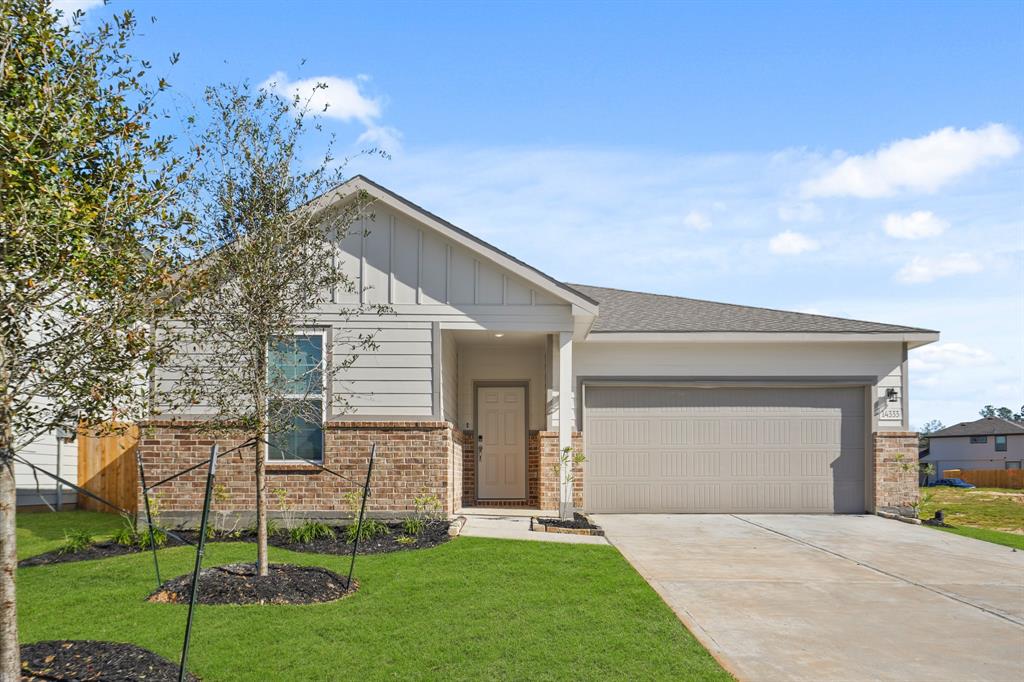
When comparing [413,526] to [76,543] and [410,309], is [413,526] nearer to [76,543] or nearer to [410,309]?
[410,309]

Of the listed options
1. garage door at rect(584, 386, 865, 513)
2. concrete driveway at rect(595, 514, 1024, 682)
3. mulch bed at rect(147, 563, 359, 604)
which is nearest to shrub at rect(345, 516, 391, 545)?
mulch bed at rect(147, 563, 359, 604)

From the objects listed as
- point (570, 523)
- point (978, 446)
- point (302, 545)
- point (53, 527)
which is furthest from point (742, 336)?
point (978, 446)

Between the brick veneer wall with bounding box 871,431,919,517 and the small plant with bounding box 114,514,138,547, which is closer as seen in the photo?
the small plant with bounding box 114,514,138,547

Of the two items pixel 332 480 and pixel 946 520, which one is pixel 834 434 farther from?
pixel 332 480

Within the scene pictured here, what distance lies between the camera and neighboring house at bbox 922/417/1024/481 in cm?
5416

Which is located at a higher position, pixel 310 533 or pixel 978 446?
pixel 310 533

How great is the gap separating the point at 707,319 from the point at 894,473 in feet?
14.7

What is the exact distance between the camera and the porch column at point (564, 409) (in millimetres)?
13375

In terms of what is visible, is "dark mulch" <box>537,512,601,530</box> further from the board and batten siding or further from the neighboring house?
the neighboring house

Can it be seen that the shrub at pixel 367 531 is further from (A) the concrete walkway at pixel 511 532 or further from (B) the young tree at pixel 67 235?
(B) the young tree at pixel 67 235

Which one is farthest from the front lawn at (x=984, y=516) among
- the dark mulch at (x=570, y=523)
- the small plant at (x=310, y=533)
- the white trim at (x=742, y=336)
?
the small plant at (x=310, y=533)

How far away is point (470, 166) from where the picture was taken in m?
13.7

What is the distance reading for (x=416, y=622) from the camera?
718 centimetres

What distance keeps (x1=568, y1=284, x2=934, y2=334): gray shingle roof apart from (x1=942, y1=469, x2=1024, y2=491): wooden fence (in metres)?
29.8
